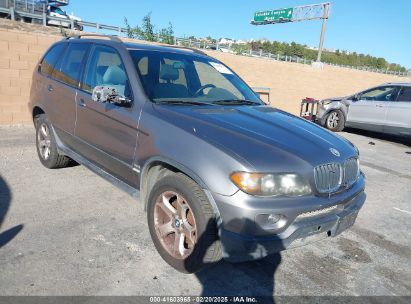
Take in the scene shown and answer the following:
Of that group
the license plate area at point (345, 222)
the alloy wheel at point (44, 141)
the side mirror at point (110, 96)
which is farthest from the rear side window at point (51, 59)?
the license plate area at point (345, 222)

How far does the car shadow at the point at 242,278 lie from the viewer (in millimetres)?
2762

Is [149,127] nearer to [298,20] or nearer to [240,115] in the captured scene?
[240,115]

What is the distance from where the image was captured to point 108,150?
3.65 meters

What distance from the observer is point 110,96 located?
3.37 meters

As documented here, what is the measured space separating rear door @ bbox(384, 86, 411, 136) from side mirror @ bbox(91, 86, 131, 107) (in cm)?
891

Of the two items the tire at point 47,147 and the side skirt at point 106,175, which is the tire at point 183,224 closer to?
the side skirt at point 106,175

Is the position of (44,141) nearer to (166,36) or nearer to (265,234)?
(265,234)

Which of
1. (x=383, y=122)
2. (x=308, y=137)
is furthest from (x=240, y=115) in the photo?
(x=383, y=122)

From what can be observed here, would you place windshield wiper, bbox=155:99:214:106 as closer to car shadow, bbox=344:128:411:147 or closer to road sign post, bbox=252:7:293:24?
car shadow, bbox=344:128:411:147

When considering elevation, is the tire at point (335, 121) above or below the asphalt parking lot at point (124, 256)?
above

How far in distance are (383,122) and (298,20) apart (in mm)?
33122

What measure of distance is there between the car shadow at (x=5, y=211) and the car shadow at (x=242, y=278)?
1.76 metres

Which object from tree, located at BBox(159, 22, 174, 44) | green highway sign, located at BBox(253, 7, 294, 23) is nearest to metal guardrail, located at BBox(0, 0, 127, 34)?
tree, located at BBox(159, 22, 174, 44)

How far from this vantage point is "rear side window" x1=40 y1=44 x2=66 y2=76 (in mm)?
4844
